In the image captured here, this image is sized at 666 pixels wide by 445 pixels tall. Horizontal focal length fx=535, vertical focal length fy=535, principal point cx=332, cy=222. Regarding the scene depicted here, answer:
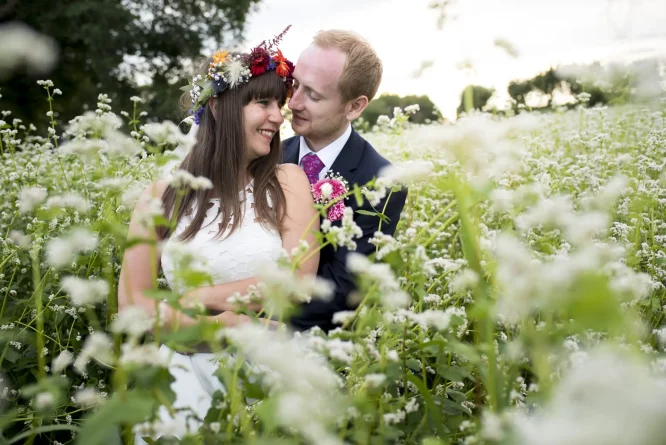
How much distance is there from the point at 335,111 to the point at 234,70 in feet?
2.85

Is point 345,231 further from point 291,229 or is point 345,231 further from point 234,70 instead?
point 234,70

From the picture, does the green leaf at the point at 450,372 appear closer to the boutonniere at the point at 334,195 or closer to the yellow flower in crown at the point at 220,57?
the boutonniere at the point at 334,195

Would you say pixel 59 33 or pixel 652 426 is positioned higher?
pixel 59 33

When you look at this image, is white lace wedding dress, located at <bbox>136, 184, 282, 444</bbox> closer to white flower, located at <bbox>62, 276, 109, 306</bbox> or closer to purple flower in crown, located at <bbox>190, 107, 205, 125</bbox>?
purple flower in crown, located at <bbox>190, 107, 205, 125</bbox>

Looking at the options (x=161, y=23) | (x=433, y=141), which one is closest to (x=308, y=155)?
(x=433, y=141)

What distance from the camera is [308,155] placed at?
3492mm

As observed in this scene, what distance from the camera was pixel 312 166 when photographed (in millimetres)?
3426

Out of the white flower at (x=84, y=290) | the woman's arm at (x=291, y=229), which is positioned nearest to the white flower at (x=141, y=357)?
the white flower at (x=84, y=290)

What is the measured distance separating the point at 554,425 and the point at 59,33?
20800mm

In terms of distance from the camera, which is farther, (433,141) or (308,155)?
(308,155)

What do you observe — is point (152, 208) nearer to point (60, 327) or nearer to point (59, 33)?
point (60, 327)

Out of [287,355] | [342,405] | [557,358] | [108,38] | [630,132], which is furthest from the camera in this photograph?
[108,38]

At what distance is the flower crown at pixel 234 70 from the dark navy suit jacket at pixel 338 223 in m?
0.63

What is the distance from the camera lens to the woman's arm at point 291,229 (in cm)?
248
